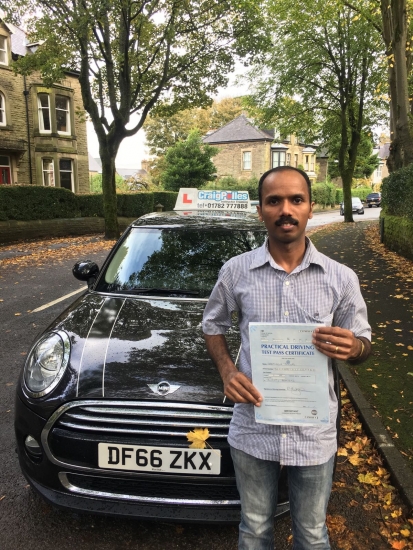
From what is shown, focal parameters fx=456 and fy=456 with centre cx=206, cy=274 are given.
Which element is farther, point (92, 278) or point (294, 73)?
point (294, 73)

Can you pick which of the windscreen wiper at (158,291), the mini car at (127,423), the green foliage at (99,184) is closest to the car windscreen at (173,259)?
the windscreen wiper at (158,291)

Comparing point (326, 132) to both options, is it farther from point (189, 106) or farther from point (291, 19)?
point (189, 106)

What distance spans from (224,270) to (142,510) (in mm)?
1299

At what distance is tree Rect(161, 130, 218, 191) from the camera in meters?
36.9

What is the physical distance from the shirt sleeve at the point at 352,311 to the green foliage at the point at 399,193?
10633 millimetres

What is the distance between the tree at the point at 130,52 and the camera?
45.2ft

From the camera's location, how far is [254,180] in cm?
4391

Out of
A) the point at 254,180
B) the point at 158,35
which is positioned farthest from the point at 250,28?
the point at 254,180

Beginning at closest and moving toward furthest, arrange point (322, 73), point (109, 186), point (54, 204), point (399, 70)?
Result: point (399, 70)
point (109, 186)
point (54, 204)
point (322, 73)

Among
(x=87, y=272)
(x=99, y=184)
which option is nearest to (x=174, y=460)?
(x=87, y=272)

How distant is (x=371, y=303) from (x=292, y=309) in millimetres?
6115

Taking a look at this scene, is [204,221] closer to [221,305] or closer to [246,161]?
[221,305]

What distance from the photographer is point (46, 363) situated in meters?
2.56

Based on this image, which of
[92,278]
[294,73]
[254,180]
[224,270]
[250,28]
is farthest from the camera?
[254,180]
